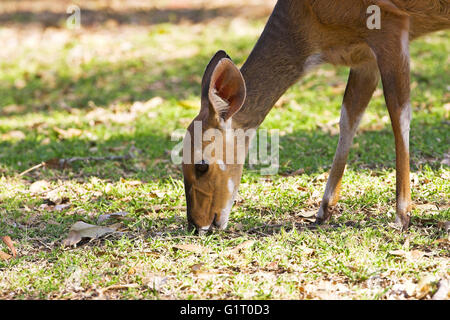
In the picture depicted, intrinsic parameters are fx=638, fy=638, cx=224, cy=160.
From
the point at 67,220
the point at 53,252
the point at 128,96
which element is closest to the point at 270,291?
the point at 53,252

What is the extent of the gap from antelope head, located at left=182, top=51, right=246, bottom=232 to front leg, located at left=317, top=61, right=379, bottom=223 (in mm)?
825

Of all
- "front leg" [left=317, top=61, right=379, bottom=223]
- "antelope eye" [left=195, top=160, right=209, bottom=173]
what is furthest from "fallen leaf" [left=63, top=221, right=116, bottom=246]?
"front leg" [left=317, top=61, right=379, bottom=223]

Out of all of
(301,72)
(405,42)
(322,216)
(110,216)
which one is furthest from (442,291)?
(110,216)

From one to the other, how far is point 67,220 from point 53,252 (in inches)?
29.7

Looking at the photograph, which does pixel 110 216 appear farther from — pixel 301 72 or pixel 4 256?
pixel 301 72

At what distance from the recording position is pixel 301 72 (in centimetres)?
485

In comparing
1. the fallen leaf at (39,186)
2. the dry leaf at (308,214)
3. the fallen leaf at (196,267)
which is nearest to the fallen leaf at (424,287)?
the fallen leaf at (196,267)

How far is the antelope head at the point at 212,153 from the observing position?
4527 millimetres

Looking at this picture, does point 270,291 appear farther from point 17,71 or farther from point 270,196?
point 17,71

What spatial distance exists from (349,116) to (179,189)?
65.9 inches

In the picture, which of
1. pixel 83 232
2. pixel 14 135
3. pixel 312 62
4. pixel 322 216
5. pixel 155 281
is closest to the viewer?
pixel 155 281

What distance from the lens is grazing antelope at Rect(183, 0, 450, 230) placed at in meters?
4.40

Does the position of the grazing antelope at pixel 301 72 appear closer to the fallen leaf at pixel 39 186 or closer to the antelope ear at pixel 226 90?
the antelope ear at pixel 226 90

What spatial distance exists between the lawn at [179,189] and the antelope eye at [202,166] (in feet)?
1.56
